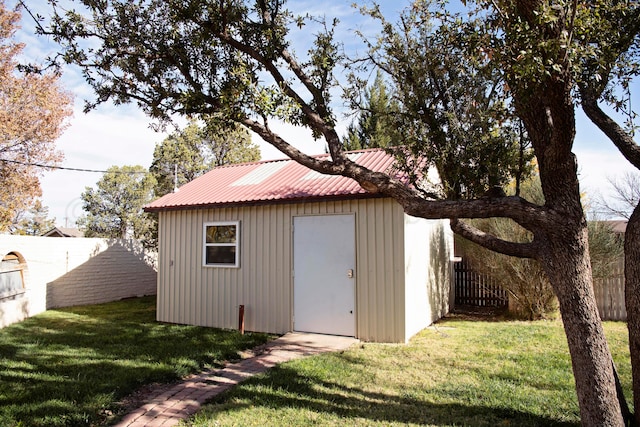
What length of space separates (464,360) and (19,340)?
7.75 meters

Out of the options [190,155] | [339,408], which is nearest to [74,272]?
[190,155]

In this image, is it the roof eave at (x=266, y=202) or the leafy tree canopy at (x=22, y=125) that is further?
the leafy tree canopy at (x=22, y=125)

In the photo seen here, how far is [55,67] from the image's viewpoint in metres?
6.13

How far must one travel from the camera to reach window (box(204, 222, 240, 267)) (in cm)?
971

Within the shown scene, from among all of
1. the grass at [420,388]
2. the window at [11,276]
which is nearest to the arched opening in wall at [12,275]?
the window at [11,276]

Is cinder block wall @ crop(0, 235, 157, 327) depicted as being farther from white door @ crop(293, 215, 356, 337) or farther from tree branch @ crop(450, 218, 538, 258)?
tree branch @ crop(450, 218, 538, 258)

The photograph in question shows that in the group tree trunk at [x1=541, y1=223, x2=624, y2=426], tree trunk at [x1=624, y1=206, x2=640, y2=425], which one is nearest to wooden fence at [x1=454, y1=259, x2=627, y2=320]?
tree trunk at [x1=624, y1=206, x2=640, y2=425]

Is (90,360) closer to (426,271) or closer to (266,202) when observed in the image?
(266,202)

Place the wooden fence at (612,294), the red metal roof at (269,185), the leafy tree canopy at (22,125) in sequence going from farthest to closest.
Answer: the leafy tree canopy at (22,125) < the wooden fence at (612,294) < the red metal roof at (269,185)

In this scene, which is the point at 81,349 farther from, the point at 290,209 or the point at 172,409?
the point at 290,209

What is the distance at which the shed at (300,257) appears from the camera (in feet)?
26.5

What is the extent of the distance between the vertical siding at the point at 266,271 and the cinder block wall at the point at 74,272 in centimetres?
370

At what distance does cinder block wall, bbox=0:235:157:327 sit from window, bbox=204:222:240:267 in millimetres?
4609

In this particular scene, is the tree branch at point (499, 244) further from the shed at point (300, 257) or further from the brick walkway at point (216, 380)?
the brick walkway at point (216, 380)
